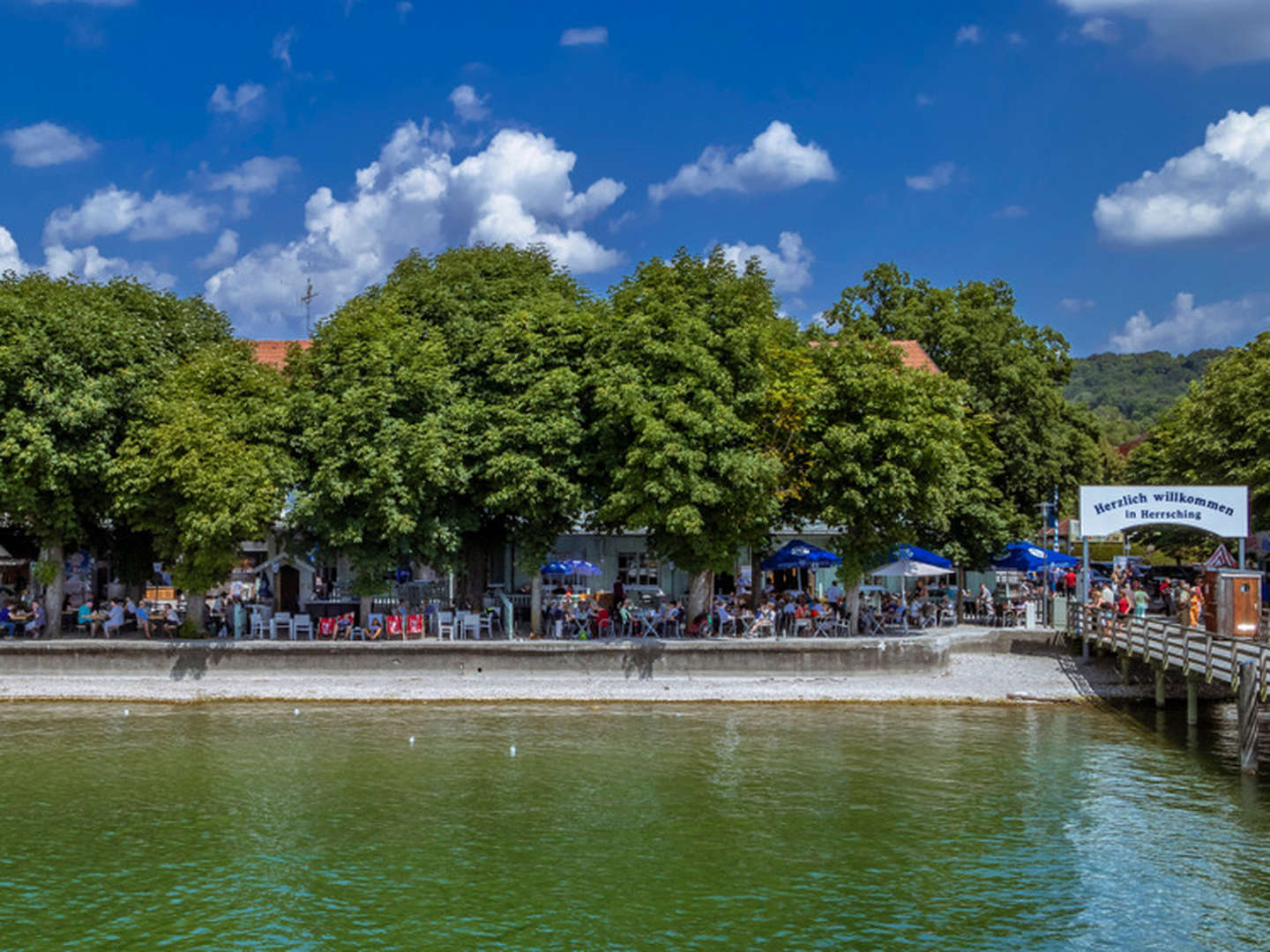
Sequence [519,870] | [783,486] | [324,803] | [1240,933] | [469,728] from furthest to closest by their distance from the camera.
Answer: [783,486] → [469,728] → [324,803] → [519,870] → [1240,933]

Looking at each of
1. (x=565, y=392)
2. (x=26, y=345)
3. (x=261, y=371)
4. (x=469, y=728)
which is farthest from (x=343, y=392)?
(x=469, y=728)

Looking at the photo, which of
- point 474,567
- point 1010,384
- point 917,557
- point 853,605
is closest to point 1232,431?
point 1010,384

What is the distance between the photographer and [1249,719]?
2394 cm

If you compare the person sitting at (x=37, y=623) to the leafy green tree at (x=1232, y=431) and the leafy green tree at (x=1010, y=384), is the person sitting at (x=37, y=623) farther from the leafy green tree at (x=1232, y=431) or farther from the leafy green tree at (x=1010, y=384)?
the leafy green tree at (x=1232, y=431)

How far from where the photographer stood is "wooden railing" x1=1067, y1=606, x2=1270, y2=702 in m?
25.4

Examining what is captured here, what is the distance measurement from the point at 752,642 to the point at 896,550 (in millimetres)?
6394

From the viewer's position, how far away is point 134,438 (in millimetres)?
34125

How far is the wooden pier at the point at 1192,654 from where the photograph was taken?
24.0 m

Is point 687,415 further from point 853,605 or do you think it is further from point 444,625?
point 444,625

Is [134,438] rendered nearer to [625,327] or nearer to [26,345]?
[26,345]

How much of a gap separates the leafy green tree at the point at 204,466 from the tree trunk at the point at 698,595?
12.0 metres

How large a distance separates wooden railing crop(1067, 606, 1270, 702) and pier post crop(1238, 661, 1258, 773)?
138mm

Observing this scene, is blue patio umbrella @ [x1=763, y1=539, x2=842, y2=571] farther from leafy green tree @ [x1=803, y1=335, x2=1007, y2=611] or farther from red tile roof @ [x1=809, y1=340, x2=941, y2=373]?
red tile roof @ [x1=809, y1=340, x2=941, y2=373]

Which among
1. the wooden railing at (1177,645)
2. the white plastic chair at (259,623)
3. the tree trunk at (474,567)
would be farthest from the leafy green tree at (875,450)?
the white plastic chair at (259,623)
